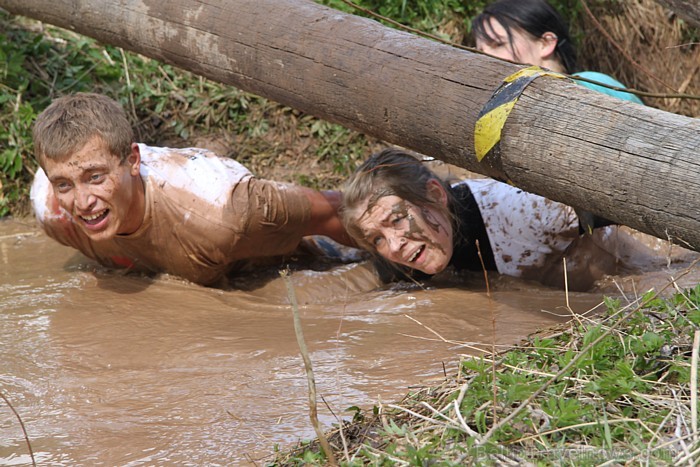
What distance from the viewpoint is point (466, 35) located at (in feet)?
23.2

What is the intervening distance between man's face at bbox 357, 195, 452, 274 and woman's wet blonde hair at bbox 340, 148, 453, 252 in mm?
41

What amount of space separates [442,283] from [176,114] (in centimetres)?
281

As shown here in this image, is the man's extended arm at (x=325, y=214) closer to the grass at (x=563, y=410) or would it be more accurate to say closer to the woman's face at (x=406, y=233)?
the woman's face at (x=406, y=233)

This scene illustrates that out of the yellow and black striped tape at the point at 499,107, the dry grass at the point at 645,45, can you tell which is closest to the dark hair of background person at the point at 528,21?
the dry grass at the point at 645,45

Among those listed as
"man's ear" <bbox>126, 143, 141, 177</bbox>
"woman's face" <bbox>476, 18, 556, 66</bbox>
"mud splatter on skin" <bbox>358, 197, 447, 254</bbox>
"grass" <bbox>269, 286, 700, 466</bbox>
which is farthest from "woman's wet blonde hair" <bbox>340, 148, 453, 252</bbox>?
"grass" <bbox>269, 286, 700, 466</bbox>

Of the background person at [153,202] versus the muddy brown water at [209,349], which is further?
the background person at [153,202]

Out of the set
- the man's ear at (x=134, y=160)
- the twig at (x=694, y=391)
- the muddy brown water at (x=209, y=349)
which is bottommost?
the muddy brown water at (x=209, y=349)

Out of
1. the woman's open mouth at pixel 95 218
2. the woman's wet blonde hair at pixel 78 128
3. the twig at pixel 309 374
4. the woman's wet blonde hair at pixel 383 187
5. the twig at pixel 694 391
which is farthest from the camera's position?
the woman's wet blonde hair at pixel 383 187

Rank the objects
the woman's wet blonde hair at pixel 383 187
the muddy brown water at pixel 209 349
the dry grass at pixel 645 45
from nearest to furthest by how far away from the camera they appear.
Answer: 1. the muddy brown water at pixel 209 349
2. the woman's wet blonde hair at pixel 383 187
3. the dry grass at pixel 645 45

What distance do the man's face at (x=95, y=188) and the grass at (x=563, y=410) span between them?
2436 millimetres

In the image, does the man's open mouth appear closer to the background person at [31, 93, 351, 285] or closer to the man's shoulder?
the background person at [31, 93, 351, 285]

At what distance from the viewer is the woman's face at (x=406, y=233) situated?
480cm

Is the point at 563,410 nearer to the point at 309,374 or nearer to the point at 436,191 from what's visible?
the point at 309,374

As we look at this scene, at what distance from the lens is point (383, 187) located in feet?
16.0
